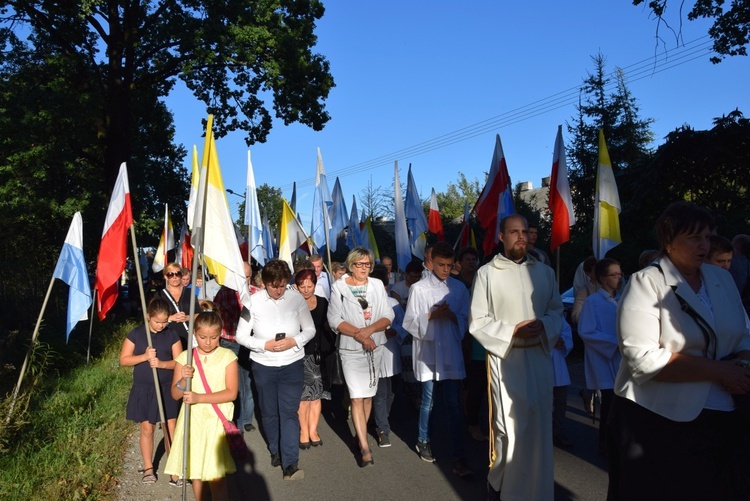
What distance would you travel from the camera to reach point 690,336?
9.82ft

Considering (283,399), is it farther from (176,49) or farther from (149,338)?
(176,49)

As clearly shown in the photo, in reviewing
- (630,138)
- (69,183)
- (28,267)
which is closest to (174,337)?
(28,267)

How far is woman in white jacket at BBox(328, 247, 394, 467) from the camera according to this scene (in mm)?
6203

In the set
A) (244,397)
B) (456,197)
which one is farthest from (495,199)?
(456,197)

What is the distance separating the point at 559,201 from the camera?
837 cm

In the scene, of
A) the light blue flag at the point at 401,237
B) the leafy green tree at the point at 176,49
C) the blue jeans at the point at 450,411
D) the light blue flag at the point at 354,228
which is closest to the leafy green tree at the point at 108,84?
the leafy green tree at the point at 176,49

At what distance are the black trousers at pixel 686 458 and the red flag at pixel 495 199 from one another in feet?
A: 19.5

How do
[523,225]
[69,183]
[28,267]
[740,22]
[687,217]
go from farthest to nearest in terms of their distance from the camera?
[69,183], [28,267], [740,22], [523,225], [687,217]

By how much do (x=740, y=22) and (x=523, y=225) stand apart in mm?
13286

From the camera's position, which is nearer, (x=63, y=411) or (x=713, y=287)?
(x=713, y=287)

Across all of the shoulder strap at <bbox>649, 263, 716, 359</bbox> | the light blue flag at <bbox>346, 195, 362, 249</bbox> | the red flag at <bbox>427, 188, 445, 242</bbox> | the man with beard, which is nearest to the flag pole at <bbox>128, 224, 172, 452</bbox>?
the man with beard

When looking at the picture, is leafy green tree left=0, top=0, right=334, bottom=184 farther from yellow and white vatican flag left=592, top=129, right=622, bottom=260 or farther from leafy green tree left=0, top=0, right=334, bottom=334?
yellow and white vatican flag left=592, top=129, right=622, bottom=260

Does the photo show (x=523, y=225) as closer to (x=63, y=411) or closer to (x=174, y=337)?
(x=174, y=337)

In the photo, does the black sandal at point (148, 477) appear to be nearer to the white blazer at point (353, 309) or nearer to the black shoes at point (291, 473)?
the black shoes at point (291, 473)
